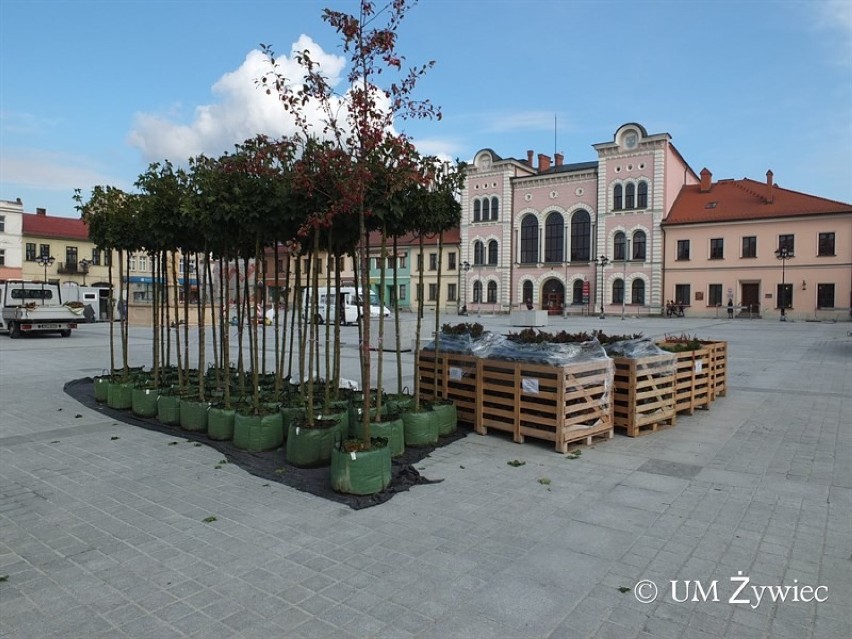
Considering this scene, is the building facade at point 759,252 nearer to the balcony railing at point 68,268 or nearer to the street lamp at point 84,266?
the street lamp at point 84,266

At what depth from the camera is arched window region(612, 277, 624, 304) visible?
160ft

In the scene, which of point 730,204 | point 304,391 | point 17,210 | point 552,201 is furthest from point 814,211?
point 17,210

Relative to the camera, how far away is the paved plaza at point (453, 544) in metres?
3.24

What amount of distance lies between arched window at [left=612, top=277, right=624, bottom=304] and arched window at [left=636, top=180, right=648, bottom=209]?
6238 millimetres

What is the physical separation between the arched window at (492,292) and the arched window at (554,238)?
5664 mm

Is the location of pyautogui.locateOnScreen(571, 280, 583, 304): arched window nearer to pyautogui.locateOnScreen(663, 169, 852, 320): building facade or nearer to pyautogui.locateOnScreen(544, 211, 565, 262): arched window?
pyautogui.locateOnScreen(544, 211, 565, 262): arched window

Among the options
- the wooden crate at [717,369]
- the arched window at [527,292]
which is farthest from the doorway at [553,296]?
the wooden crate at [717,369]

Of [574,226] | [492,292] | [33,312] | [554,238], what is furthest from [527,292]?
[33,312]

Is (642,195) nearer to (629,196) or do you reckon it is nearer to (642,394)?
(629,196)

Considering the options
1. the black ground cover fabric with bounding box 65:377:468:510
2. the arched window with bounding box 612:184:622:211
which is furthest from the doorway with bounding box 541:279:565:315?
the black ground cover fabric with bounding box 65:377:468:510

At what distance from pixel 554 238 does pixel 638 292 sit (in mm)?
9319

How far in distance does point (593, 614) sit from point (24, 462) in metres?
6.11

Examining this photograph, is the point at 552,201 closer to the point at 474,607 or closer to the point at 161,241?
the point at 161,241

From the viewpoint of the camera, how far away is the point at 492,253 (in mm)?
56188
